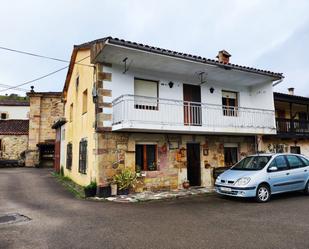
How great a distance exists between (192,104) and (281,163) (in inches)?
179

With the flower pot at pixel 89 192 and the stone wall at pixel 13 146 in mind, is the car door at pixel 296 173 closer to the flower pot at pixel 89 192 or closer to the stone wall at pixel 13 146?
the flower pot at pixel 89 192

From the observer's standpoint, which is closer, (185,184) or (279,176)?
(279,176)

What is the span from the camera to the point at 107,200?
8859 millimetres

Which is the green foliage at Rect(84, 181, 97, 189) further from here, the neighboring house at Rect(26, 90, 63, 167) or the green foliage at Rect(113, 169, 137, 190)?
the neighboring house at Rect(26, 90, 63, 167)

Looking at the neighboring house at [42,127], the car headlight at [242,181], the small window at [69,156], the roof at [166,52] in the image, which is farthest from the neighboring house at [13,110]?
the car headlight at [242,181]

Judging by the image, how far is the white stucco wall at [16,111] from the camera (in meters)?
35.5

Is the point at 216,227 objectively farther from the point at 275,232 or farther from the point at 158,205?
the point at 158,205

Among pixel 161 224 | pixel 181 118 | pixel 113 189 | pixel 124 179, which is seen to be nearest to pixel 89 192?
pixel 113 189

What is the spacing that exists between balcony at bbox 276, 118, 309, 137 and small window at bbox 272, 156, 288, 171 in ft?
18.6

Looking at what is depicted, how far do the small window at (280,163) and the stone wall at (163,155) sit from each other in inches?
135

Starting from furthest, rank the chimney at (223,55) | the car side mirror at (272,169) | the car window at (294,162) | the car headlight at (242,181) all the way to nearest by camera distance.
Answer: the chimney at (223,55) → the car window at (294,162) → the car side mirror at (272,169) → the car headlight at (242,181)

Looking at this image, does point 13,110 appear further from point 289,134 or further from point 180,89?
point 289,134

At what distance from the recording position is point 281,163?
9.03m

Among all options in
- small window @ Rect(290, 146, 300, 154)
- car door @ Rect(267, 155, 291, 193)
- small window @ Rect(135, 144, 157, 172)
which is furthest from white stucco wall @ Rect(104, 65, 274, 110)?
car door @ Rect(267, 155, 291, 193)
